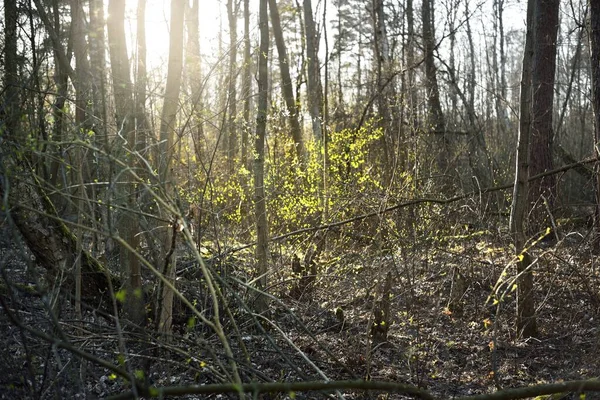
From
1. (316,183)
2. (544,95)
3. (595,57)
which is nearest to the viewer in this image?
(595,57)

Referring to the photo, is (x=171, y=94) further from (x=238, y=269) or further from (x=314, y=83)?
(x=314, y=83)

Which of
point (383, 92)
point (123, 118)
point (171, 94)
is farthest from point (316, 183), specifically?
point (171, 94)

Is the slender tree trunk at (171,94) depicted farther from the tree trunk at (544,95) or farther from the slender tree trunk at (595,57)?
the tree trunk at (544,95)

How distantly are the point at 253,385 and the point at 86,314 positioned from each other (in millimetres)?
3699

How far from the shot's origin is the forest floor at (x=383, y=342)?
4020 mm

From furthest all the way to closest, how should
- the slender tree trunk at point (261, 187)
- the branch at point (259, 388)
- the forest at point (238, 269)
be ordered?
the slender tree trunk at point (261, 187), the forest at point (238, 269), the branch at point (259, 388)

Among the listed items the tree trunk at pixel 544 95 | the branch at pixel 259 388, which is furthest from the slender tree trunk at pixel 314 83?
→ the branch at pixel 259 388

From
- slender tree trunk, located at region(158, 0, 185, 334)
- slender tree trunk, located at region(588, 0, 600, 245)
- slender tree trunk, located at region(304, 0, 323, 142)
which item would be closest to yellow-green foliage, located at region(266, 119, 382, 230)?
slender tree trunk, located at region(304, 0, 323, 142)

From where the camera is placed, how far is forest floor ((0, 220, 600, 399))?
13.2 ft

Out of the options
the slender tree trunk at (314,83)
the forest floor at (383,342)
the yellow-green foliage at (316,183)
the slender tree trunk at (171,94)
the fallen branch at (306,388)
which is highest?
the slender tree trunk at (314,83)

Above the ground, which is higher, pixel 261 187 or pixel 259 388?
pixel 261 187

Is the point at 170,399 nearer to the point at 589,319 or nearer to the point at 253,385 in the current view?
the point at 253,385

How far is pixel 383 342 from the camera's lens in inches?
175

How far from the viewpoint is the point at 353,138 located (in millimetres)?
9703
